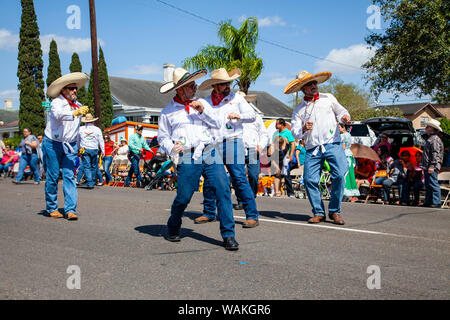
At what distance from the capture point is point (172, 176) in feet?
53.7

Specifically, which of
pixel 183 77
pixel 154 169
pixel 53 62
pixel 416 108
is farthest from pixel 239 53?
pixel 416 108

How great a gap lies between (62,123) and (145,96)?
38.1m

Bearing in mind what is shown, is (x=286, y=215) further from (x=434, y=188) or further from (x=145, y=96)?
(x=145, y=96)

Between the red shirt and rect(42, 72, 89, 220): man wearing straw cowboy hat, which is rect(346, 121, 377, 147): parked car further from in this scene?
rect(42, 72, 89, 220): man wearing straw cowboy hat

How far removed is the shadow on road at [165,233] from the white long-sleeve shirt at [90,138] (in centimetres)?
844

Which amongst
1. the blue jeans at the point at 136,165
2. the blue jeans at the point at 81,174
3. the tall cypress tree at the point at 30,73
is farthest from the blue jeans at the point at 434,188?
the tall cypress tree at the point at 30,73

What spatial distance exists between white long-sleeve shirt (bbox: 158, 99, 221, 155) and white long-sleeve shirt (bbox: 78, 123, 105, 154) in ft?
32.0

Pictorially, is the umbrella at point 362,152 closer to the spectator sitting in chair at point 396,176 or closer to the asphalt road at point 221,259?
the spectator sitting in chair at point 396,176

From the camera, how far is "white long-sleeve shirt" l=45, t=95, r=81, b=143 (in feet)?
24.7

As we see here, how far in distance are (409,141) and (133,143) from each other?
11.0 meters

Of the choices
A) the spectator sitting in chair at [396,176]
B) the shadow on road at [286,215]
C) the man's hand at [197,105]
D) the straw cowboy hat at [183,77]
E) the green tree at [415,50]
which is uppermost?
the green tree at [415,50]

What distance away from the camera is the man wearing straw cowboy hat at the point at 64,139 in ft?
25.1
